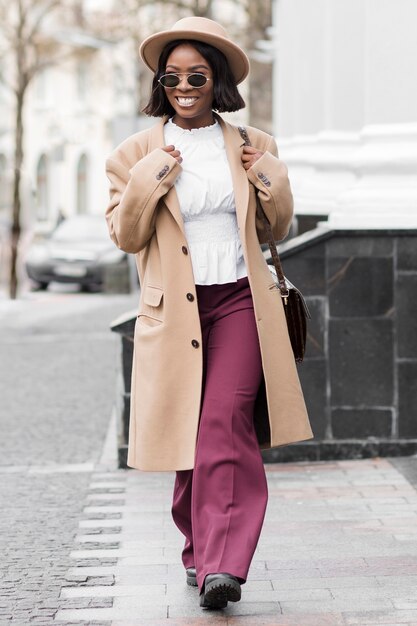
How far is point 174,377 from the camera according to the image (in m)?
4.92

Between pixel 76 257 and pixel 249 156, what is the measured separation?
880 inches

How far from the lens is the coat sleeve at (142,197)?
4805 mm

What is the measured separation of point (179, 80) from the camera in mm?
4902

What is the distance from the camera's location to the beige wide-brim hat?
4.87 meters

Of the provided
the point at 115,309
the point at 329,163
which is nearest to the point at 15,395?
the point at 329,163

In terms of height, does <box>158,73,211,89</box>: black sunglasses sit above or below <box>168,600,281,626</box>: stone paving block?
above

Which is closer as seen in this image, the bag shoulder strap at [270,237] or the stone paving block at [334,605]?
the stone paving block at [334,605]

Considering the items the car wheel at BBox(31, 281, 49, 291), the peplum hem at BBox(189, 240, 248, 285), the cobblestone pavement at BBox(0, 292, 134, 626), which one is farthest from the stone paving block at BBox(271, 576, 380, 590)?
the car wheel at BBox(31, 281, 49, 291)

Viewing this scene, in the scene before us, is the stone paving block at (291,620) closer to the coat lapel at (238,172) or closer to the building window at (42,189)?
the coat lapel at (238,172)

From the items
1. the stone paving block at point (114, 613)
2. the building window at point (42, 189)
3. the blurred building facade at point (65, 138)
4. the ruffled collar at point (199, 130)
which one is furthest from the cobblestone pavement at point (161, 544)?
the building window at point (42, 189)

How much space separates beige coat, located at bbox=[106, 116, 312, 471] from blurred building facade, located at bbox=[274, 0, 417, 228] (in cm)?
294

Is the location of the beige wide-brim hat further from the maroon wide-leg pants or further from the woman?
the maroon wide-leg pants

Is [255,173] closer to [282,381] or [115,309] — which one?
[282,381]

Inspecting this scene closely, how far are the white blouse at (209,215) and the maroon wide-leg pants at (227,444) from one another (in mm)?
64
